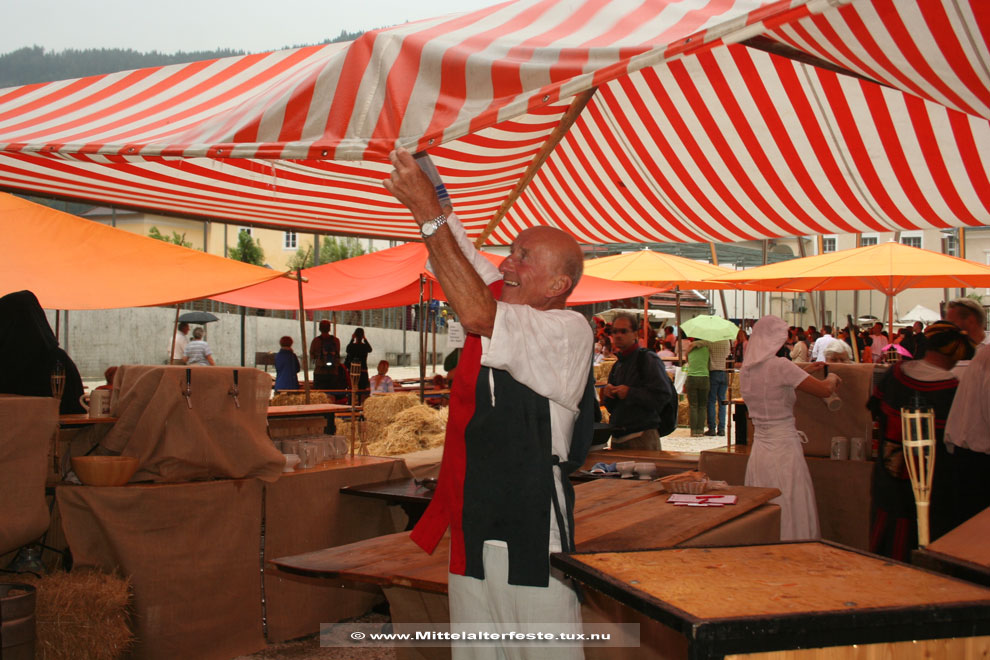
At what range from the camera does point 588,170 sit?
5.33m

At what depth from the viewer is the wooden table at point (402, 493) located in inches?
173

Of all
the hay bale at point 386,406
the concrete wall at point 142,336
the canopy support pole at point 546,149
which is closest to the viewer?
the canopy support pole at point 546,149

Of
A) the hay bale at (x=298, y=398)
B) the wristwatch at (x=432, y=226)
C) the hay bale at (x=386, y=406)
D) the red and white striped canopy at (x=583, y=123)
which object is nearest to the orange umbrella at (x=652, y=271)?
the hay bale at (x=386, y=406)

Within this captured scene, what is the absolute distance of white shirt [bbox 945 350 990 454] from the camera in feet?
12.9

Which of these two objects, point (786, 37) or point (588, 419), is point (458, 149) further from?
point (588, 419)

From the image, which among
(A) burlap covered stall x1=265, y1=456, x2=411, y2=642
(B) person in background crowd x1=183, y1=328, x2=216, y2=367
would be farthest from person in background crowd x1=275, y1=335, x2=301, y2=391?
(A) burlap covered stall x1=265, y1=456, x2=411, y2=642

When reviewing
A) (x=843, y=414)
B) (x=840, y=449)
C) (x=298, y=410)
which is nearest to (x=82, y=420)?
(x=298, y=410)

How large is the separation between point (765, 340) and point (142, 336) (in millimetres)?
23718

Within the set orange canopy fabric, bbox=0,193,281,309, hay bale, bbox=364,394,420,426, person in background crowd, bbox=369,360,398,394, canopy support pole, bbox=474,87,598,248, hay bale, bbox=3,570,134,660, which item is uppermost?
canopy support pole, bbox=474,87,598,248

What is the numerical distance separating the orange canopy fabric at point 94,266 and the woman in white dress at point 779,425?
396 centimetres

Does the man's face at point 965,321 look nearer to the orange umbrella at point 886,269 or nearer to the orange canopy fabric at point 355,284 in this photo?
the orange umbrella at point 886,269

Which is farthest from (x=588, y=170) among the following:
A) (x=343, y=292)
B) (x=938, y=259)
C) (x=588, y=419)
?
(x=938, y=259)

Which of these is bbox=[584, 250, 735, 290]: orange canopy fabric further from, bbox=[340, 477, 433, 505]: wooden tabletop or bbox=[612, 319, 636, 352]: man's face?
bbox=[340, 477, 433, 505]: wooden tabletop

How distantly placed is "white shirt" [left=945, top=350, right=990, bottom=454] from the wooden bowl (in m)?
4.09
